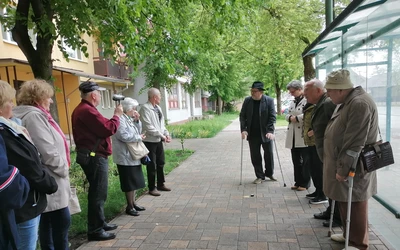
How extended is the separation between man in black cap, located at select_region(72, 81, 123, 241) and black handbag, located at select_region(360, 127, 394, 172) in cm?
260

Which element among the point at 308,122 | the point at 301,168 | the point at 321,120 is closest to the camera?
the point at 321,120

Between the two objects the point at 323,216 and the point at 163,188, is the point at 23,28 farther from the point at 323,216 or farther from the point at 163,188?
the point at 323,216

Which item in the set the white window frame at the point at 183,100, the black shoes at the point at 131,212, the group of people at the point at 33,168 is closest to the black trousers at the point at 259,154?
the black shoes at the point at 131,212

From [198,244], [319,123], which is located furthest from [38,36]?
[319,123]

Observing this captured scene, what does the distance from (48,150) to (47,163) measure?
0.36 ft

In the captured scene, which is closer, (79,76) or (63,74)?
(79,76)

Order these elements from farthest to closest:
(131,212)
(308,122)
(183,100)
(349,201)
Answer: (183,100) → (131,212) → (308,122) → (349,201)

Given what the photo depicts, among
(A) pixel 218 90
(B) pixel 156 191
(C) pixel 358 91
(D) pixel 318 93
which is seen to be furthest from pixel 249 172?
(A) pixel 218 90

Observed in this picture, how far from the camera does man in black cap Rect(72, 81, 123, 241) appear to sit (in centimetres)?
335

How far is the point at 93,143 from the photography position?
3.41m

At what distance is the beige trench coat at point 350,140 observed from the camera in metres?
2.60

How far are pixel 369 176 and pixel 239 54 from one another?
15.9m

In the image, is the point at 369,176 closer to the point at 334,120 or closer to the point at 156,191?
the point at 334,120

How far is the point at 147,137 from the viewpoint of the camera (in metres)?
5.18
